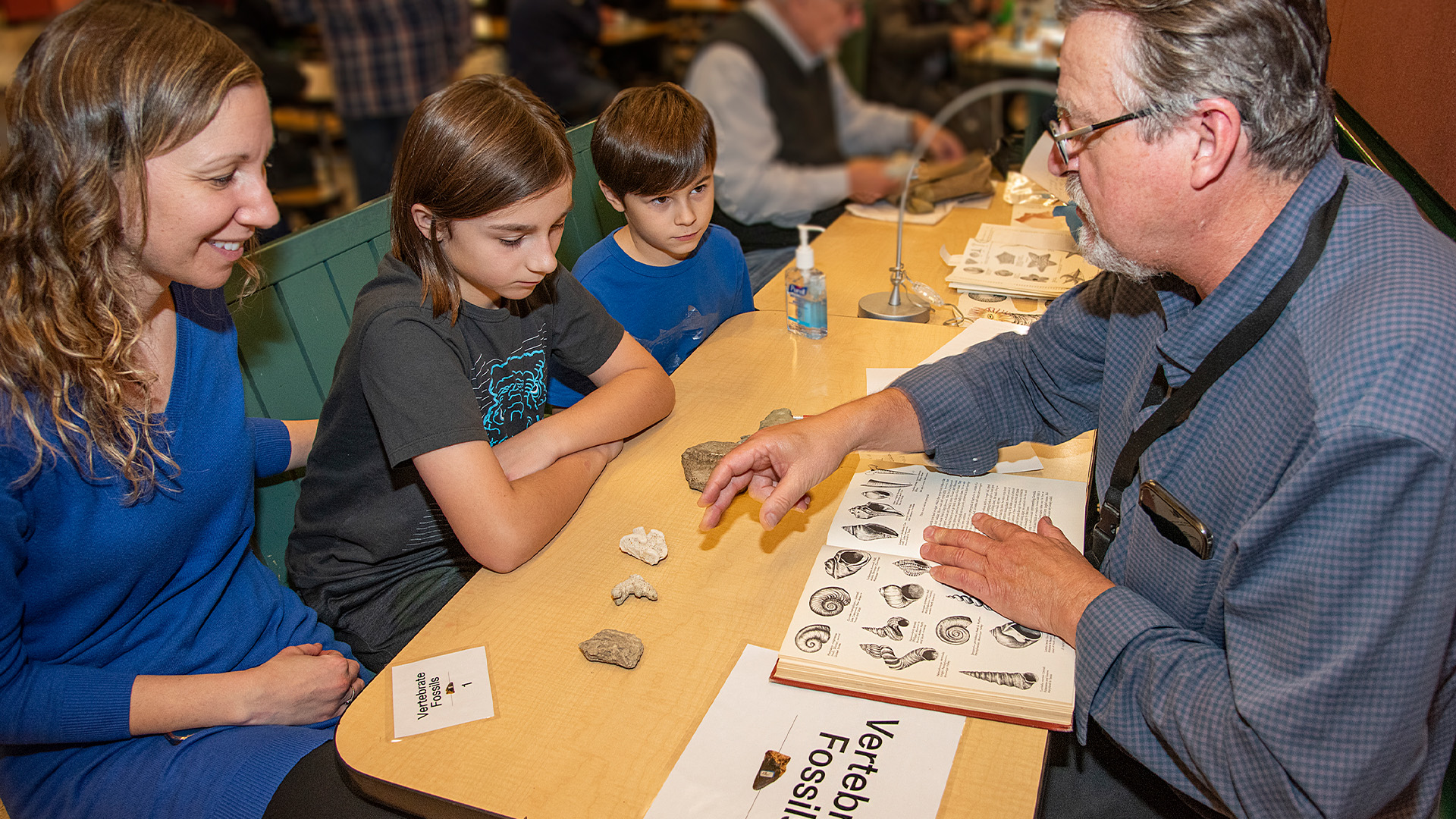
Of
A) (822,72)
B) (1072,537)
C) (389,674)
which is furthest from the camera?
(1072,537)

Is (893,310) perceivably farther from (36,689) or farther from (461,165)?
(36,689)

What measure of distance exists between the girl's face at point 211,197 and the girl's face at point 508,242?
25 centimetres

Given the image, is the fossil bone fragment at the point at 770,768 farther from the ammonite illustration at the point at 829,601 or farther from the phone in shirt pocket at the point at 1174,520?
the phone in shirt pocket at the point at 1174,520

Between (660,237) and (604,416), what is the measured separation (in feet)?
2.21

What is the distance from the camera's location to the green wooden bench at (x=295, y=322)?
1671mm

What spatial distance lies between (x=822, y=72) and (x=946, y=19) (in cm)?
97

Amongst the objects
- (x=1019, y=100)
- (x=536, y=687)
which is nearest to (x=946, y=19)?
(x=536, y=687)

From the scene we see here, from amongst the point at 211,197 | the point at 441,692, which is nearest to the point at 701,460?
the point at 441,692

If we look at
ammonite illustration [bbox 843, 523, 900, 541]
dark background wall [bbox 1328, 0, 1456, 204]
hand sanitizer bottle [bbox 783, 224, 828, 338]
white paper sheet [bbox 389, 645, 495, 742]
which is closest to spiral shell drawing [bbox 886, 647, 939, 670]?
ammonite illustration [bbox 843, 523, 900, 541]

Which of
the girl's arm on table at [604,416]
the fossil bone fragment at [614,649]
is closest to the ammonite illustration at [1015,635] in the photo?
the fossil bone fragment at [614,649]

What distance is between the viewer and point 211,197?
115 cm

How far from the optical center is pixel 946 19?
5.84 ft

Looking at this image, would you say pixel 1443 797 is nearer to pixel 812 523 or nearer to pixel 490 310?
pixel 812 523

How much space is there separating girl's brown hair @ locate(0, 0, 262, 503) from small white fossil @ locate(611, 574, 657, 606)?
2.03ft
